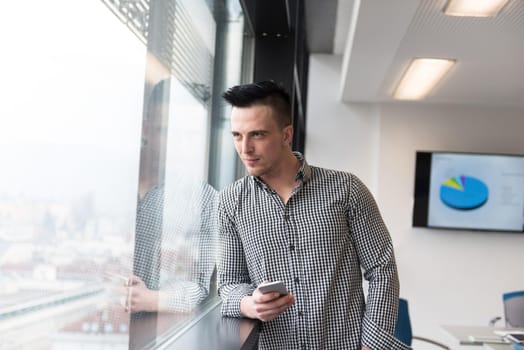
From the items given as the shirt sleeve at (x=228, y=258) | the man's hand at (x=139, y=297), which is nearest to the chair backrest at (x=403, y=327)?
the shirt sleeve at (x=228, y=258)

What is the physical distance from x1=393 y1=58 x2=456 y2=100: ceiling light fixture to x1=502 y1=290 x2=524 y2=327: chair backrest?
1915 millimetres

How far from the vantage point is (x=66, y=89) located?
1.03 meters

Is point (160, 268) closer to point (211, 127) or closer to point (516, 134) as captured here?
point (211, 127)

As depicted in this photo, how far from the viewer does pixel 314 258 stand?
1.88 metres

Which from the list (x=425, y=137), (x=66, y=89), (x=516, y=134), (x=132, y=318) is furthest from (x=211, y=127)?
(x=516, y=134)

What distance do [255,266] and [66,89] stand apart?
1031 millimetres

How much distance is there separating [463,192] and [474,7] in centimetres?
361

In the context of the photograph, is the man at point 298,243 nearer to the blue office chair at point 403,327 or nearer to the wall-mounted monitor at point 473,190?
the blue office chair at point 403,327

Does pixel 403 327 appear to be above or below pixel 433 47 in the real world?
below

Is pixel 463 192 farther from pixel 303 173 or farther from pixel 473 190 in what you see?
pixel 303 173

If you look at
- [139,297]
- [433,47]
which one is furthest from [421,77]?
[139,297]

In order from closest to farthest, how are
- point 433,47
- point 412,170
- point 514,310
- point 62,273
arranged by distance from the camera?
1. point 62,273
2. point 433,47
3. point 514,310
4. point 412,170

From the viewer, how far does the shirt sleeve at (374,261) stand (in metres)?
1.91

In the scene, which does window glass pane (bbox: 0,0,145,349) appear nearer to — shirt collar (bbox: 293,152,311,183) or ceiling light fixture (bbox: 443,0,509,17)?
shirt collar (bbox: 293,152,311,183)
